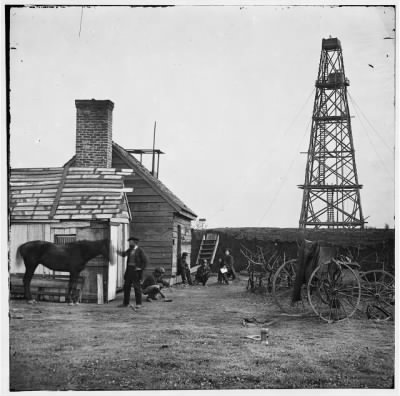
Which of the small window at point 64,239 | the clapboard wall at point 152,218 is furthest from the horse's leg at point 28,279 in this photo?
the clapboard wall at point 152,218

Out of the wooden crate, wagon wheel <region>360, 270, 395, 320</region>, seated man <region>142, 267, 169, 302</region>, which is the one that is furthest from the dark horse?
wagon wheel <region>360, 270, 395, 320</region>

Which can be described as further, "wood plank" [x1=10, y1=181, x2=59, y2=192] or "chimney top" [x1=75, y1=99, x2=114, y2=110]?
"wood plank" [x1=10, y1=181, x2=59, y2=192]

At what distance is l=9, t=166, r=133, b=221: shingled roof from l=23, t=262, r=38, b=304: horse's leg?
1186 millimetres

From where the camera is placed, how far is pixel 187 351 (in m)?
9.26

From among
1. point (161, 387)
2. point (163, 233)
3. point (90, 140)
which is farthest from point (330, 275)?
point (90, 140)

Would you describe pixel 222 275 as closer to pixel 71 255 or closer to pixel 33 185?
pixel 71 255

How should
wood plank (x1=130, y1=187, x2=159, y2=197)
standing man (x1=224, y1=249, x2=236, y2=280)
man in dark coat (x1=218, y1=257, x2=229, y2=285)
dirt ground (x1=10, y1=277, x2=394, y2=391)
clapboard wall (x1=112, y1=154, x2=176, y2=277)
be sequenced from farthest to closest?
standing man (x1=224, y1=249, x2=236, y2=280) → man in dark coat (x1=218, y1=257, x2=229, y2=285) → wood plank (x1=130, y1=187, x2=159, y2=197) → clapboard wall (x1=112, y1=154, x2=176, y2=277) → dirt ground (x1=10, y1=277, x2=394, y2=391)

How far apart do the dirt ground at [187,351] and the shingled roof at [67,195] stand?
2315mm

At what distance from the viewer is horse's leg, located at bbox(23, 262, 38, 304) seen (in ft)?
38.7

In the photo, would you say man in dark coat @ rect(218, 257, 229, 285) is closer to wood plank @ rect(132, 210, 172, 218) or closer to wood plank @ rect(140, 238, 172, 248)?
wood plank @ rect(140, 238, 172, 248)

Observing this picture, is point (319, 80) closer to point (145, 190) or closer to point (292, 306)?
point (292, 306)

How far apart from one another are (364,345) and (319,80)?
18.7 ft

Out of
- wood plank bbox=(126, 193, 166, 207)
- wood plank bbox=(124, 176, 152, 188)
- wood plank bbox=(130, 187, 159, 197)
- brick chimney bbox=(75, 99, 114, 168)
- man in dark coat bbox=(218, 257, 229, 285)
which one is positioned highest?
brick chimney bbox=(75, 99, 114, 168)

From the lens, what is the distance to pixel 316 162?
12.5 metres
